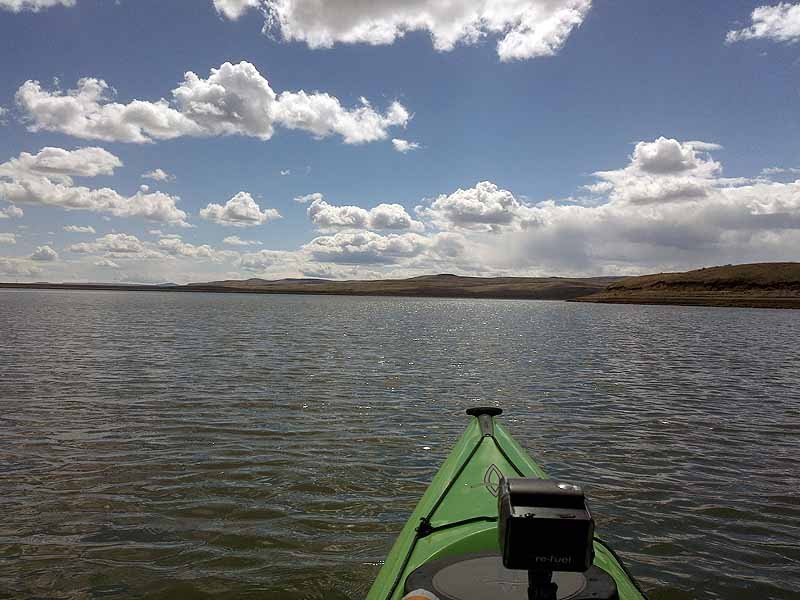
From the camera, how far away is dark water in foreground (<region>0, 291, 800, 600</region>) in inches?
298

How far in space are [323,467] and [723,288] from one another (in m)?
177

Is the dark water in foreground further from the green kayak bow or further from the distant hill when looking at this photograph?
the distant hill

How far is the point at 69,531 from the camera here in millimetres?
8391

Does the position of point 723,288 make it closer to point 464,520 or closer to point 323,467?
point 323,467

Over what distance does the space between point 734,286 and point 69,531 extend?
180634 millimetres

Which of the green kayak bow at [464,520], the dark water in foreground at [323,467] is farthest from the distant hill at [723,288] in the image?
the green kayak bow at [464,520]

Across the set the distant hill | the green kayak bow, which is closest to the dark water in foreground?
the green kayak bow

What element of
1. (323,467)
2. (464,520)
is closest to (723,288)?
(323,467)

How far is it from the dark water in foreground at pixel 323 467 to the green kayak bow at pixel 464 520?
5.34ft

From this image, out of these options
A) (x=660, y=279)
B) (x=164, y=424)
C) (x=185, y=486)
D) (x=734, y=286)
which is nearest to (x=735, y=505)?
(x=185, y=486)

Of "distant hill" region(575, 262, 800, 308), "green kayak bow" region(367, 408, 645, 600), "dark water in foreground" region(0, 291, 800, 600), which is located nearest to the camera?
"green kayak bow" region(367, 408, 645, 600)

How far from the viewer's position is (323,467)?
11562 millimetres

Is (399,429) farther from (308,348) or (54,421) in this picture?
(308,348)

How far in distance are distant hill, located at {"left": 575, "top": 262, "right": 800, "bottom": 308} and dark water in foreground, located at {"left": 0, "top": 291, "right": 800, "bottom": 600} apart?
454 ft
